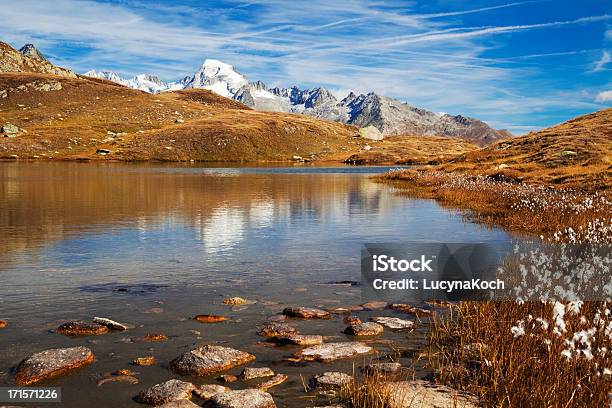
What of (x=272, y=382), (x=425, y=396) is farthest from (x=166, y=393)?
(x=425, y=396)

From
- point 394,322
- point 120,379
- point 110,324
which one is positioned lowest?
point 120,379

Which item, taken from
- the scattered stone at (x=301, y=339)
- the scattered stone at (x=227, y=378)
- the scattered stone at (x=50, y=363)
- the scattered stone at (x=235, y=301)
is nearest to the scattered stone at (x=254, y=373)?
the scattered stone at (x=227, y=378)

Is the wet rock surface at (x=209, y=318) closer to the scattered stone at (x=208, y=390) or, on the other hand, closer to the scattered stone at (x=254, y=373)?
the scattered stone at (x=254, y=373)

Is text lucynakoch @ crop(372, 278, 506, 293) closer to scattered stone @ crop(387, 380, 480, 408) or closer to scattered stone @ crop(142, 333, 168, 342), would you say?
scattered stone @ crop(387, 380, 480, 408)

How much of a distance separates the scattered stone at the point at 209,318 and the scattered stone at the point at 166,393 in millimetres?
3844

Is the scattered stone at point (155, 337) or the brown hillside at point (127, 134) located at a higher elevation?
the brown hillside at point (127, 134)

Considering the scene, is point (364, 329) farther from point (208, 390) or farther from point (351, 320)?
point (208, 390)

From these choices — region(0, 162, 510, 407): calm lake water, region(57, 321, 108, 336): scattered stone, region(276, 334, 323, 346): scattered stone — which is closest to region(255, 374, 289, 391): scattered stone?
region(0, 162, 510, 407): calm lake water

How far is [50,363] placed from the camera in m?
10.1

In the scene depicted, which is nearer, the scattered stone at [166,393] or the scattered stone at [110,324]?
the scattered stone at [166,393]

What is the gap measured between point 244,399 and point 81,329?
560 centimetres

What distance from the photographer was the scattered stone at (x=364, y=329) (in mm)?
12367

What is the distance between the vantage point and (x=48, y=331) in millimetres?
12227

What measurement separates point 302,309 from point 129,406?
587 cm
